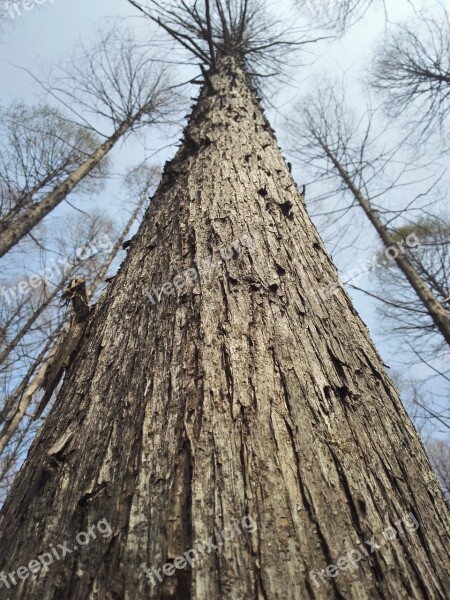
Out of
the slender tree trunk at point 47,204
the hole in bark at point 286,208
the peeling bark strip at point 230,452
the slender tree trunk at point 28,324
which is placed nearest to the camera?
the peeling bark strip at point 230,452

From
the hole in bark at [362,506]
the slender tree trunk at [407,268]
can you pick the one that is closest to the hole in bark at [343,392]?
the hole in bark at [362,506]

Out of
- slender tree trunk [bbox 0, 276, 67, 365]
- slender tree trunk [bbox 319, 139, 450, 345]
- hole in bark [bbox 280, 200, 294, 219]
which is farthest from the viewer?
slender tree trunk [bbox 0, 276, 67, 365]

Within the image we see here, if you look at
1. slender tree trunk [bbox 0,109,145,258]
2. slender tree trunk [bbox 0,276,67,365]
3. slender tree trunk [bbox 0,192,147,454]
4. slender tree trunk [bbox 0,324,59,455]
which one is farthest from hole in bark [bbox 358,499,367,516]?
slender tree trunk [bbox 0,276,67,365]

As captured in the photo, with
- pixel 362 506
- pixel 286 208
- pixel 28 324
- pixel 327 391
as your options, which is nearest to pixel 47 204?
pixel 28 324

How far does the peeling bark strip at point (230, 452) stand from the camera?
0.60 meters

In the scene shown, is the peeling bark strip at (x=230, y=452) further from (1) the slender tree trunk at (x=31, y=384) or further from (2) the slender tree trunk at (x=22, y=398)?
(2) the slender tree trunk at (x=22, y=398)

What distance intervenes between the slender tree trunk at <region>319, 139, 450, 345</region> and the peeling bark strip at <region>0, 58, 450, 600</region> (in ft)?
15.8

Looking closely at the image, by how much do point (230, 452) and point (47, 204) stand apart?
291 inches

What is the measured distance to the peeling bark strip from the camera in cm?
60

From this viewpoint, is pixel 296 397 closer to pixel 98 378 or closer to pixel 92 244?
pixel 98 378

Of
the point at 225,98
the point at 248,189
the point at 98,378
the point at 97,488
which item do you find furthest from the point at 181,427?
the point at 225,98

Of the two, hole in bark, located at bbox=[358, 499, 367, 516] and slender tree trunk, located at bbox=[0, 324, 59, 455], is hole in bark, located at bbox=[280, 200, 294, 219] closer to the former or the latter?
hole in bark, located at bbox=[358, 499, 367, 516]

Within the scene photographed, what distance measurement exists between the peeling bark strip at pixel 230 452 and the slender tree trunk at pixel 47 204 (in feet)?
19.0

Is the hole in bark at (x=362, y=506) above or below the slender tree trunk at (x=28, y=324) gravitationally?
below
